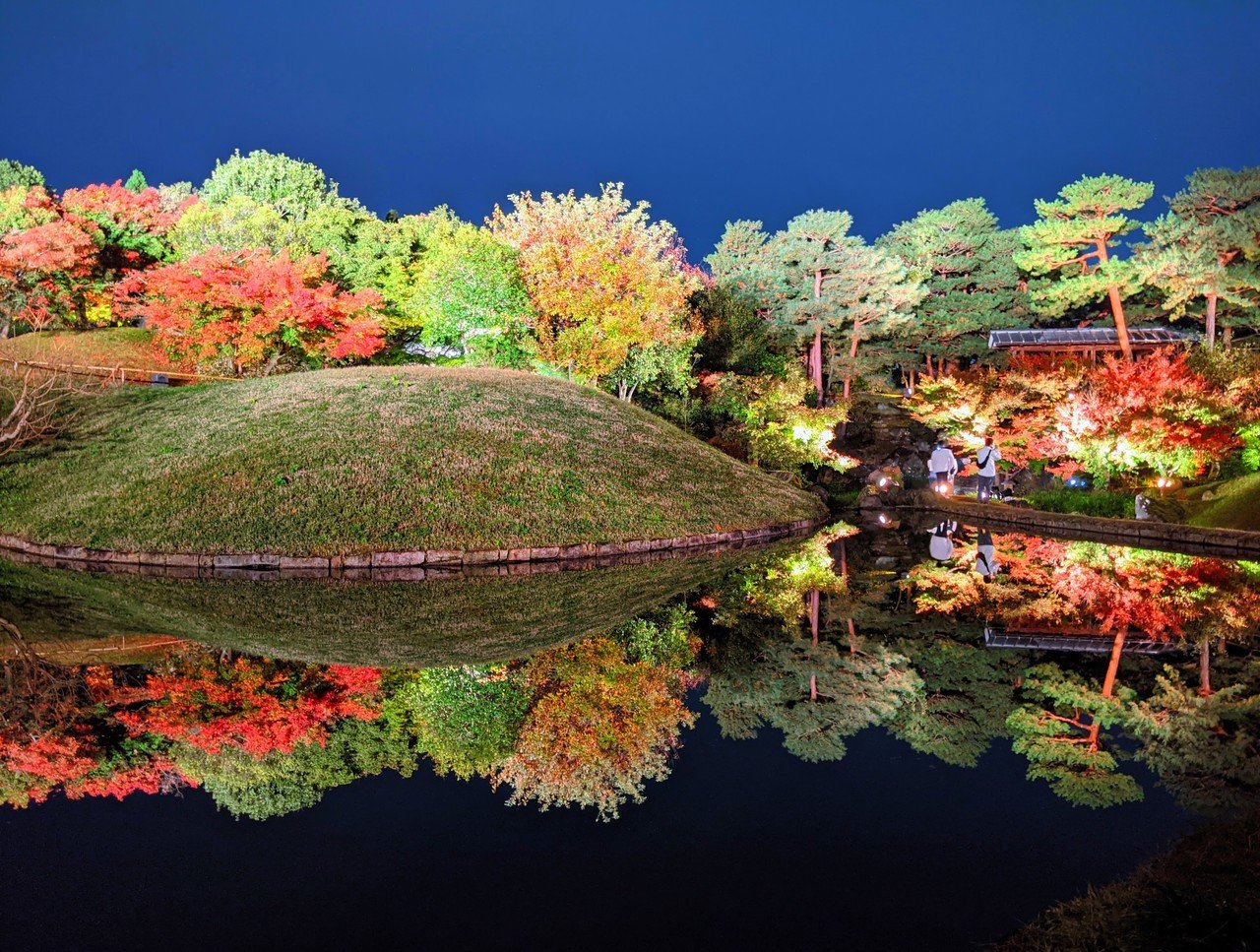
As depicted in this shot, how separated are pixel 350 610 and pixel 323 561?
15.3 feet

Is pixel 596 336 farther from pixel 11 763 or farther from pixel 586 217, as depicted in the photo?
pixel 11 763

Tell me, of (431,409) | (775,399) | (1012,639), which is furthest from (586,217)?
(1012,639)

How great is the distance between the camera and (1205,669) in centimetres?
892

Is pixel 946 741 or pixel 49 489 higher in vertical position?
pixel 49 489

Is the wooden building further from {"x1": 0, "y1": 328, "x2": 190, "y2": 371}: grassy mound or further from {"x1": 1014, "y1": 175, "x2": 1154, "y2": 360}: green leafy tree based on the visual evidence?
{"x1": 0, "y1": 328, "x2": 190, "y2": 371}: grassy mound

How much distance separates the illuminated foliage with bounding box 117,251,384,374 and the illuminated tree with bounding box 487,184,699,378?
7.98 metres

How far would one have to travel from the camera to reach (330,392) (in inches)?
1008

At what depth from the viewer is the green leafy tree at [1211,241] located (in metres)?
27.8

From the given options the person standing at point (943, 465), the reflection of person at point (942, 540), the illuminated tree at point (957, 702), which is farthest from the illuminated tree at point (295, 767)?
the person standing at point (943, 465)

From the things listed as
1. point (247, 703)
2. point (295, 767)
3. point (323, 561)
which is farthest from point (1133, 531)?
point (295, 767)

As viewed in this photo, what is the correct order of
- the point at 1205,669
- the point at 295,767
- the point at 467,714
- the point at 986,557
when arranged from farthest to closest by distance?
the point at 986,557, the point at 1205,669, the point at 467,714, the point at 295,767

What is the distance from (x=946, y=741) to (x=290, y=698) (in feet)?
19.3

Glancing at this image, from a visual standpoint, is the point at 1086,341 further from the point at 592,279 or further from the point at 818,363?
the point at 592,279

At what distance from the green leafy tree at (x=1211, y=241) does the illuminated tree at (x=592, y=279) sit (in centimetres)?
1811
